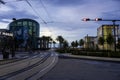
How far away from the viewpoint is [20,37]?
135m

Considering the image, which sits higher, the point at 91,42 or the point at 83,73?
the point at 91,42

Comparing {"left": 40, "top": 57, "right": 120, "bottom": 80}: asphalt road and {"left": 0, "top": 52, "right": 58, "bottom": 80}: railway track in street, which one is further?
{"left": 0, "top": 52, "right": 58, "bottom": 80}: railway track in street

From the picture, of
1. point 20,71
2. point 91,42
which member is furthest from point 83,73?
point 91,42

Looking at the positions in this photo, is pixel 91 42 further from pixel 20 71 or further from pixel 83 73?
pixel 83 73

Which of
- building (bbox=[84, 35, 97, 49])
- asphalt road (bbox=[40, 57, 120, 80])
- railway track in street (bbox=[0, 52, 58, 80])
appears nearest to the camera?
asphalt road (bbox=[40, 57, 120, 80])

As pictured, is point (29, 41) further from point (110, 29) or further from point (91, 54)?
point (91, 54)

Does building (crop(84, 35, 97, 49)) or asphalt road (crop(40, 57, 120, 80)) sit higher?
building (crop(84, 35, 97, 49))

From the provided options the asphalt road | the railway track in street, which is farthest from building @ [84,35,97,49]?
the asphalt road

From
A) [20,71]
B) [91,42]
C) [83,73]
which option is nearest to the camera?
[83,73]

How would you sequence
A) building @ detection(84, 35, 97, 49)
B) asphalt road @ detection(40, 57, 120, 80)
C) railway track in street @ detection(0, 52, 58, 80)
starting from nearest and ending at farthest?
asphalt road @ detection(40, 57, 120, 80) < railway track in street @ detection(0, 52, 58, 80) < building @ detection(84, 35, 97, 49)

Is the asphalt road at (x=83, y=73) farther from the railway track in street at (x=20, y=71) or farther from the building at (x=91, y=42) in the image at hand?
the building at (x=91, y=42)

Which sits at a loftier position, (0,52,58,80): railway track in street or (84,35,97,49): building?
(84,35,97,49): building

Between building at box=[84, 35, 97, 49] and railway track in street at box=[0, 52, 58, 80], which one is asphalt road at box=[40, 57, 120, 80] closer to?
railway track in street at box=[0, 52, 58, 80]

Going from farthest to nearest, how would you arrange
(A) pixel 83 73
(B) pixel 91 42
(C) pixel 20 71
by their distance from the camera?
(B) pixel 91 42, (C) pixel 20 71, (A) pixel 83 73
